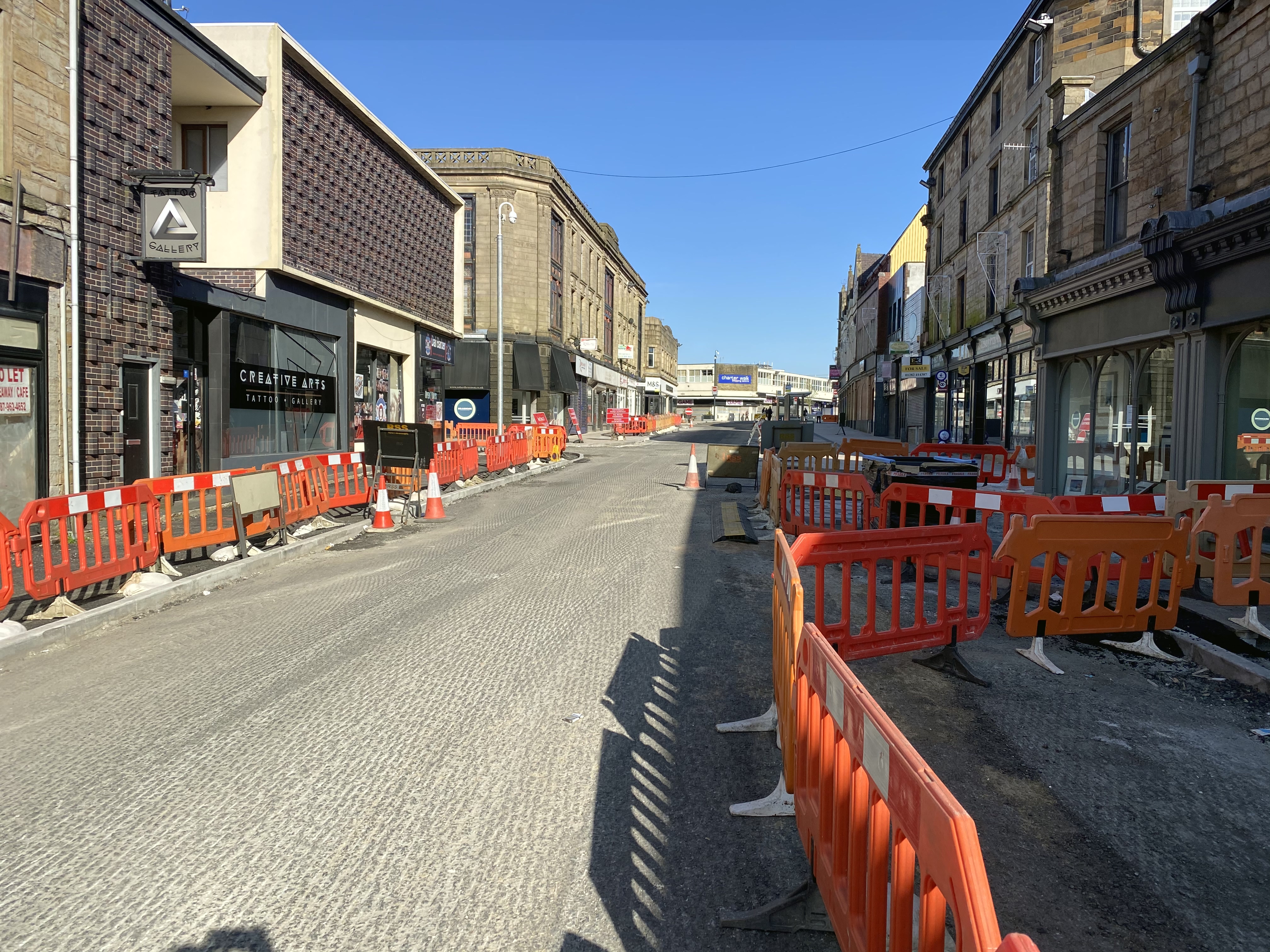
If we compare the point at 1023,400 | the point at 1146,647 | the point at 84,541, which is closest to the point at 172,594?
the point at 84,541

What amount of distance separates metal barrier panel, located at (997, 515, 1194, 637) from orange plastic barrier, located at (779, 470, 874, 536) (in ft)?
12.6

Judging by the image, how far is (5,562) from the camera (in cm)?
677

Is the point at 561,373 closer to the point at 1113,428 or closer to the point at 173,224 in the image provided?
the point at 173,224

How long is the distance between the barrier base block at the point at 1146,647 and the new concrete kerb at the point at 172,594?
27.7 ft

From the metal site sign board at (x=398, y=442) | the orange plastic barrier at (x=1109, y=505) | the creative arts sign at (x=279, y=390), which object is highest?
the creative arts sign at (x=279, y=390)

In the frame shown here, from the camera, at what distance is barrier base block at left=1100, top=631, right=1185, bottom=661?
6477 mm

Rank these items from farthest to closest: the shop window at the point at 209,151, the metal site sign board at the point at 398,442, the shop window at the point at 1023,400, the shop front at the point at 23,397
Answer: the shop window at the point at 1023,400
the shop window at the point at 209,151
the metal site sign board at the point at 398,442
the shop front at the point at 23,397

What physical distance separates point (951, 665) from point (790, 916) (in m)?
3.52

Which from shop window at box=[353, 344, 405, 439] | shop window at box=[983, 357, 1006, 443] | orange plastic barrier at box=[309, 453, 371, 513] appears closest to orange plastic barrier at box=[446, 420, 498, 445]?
shop window at box=[353, 344, 405, 439]

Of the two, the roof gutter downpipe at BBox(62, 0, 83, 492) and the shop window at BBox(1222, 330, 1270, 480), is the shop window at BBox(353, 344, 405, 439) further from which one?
the shop window at BBox(1222, 330, 1270, 480)

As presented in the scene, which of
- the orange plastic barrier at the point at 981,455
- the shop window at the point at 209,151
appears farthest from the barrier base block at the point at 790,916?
the shop window at the point at 209,151

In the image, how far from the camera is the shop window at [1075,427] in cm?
1553

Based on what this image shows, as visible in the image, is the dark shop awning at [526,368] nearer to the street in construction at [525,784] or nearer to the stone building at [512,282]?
the stone building at [512,282]

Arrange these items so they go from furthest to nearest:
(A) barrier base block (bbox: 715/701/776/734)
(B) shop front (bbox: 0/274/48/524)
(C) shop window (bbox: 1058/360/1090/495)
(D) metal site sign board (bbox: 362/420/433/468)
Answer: (C) shop window (bbox: 1058/360/1090/495) < (D) metal site sign board (bbox: 362/420/433/468) < (B) shop front (bbox: 0/274/48/524) < (A) barrier base block (bbox: 715/701/776/734)
